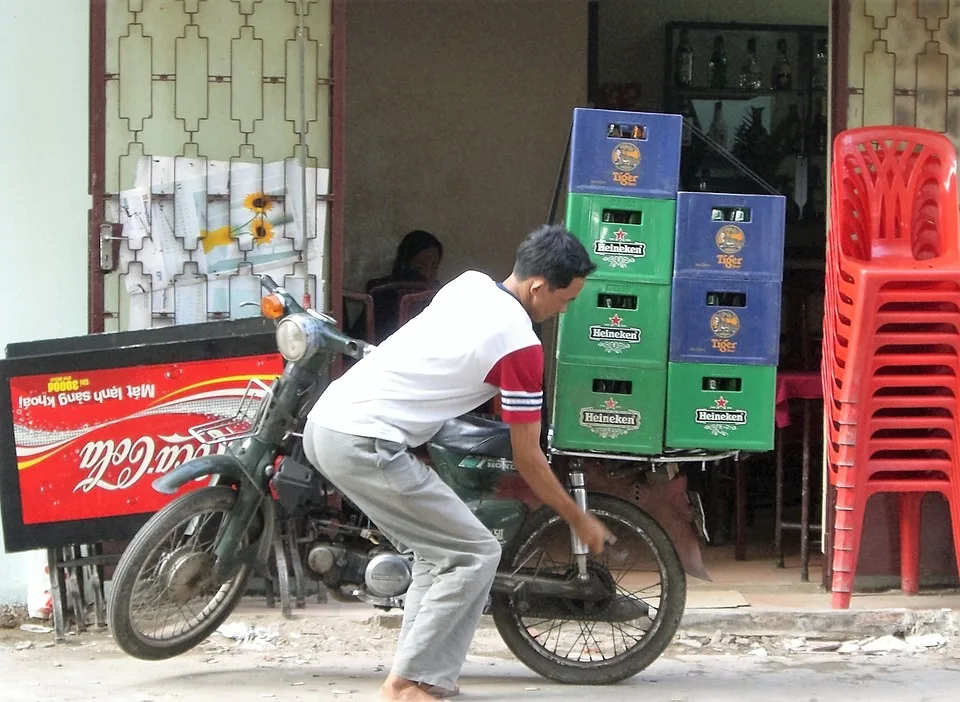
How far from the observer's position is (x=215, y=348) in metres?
5.22

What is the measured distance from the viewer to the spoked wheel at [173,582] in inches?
177

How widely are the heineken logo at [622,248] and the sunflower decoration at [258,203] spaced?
1.45 m

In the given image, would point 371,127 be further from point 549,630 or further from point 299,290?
point 549,630

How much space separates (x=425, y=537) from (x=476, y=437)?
0.47 meters

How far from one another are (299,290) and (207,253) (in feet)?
1.34

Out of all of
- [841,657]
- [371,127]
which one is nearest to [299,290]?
[841,657]

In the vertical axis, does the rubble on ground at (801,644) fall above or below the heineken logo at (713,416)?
below

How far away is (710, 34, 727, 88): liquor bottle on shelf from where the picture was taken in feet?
29.5

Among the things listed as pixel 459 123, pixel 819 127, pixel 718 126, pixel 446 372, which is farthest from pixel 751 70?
pixel 446 372

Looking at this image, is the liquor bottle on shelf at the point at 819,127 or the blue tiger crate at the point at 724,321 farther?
the liquor bottle on shelf at the point at 819,127

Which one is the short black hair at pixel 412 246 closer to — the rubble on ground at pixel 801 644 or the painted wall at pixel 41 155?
the painted wall at pixel 41 155

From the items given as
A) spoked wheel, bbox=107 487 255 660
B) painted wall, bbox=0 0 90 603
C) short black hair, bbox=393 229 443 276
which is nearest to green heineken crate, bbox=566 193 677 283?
spoked wheel, bbox=107 487 255 660

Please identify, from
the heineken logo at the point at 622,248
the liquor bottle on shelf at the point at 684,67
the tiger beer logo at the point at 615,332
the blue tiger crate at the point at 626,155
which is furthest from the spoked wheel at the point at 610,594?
the liquor bottle on shelf at the point at 684,67

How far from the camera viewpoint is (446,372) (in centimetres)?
421
